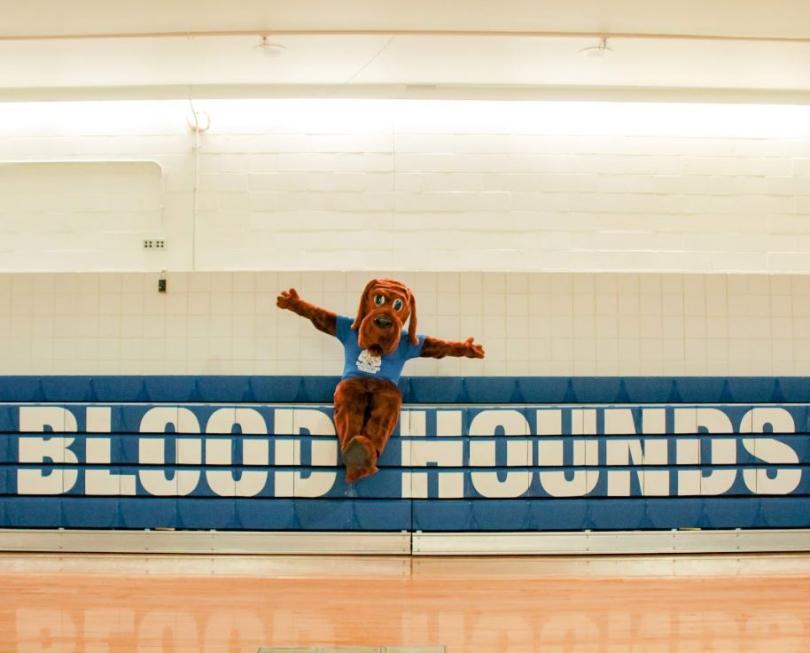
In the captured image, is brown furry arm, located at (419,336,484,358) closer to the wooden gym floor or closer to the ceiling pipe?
the wooden gym floor

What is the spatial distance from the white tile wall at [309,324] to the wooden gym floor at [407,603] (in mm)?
1305

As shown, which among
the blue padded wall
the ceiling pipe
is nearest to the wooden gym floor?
the blue padded wall

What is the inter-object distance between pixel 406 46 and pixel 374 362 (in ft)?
5.97

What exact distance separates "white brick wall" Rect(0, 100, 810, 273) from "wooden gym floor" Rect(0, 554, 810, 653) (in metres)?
1.95

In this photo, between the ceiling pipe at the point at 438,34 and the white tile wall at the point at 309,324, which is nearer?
the ceiling pipe at the point at 438,34

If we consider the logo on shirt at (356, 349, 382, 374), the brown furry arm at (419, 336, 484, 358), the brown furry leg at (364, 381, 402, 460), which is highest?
the brown furry arm at (419, 336, 484, 358)

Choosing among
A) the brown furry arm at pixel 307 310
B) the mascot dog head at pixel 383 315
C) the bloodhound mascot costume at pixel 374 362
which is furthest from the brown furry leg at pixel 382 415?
the brown furry arm at pixel 307 310

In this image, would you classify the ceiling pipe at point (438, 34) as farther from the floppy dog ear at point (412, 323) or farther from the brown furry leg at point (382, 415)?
the brown furry leg at point (382, 415)

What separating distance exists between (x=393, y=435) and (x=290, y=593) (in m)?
1.06

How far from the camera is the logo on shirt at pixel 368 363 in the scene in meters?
4.56

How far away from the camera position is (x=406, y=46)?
4562 mm

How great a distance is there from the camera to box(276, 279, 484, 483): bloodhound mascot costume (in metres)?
4.42

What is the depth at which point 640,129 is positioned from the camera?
542 centimetres

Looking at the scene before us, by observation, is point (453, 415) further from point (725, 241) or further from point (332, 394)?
point (725, 241)
